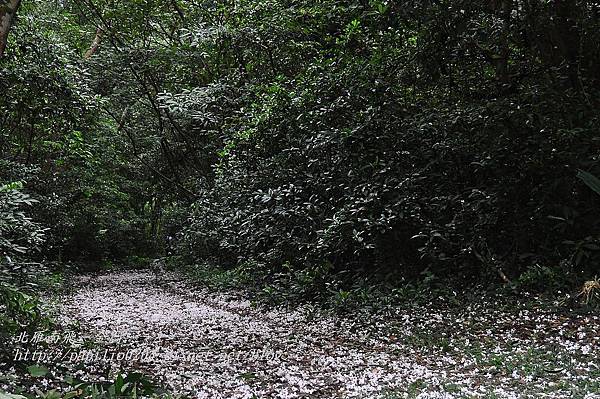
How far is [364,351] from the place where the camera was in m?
4.52

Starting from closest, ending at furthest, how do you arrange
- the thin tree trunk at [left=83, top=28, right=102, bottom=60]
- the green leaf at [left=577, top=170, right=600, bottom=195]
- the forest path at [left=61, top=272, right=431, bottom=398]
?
the forest path at [left=61, top=272, right=431, bottom=398]
the green leaf at [left=577, top=170, right=600, bottom=195]
the thin tree trunk at [left=83, top=28, right=102, bottom=60]

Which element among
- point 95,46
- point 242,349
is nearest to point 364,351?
point 242,349

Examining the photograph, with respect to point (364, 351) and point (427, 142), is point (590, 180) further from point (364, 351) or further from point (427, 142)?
point (427, 142)

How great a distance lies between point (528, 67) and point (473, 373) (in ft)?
14.5

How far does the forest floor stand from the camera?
3307mm

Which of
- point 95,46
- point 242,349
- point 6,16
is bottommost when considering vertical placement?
point 242,349

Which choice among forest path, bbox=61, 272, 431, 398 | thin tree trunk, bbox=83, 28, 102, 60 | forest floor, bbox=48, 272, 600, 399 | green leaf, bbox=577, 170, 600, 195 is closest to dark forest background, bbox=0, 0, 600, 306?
green leaf, bbox=577, 170, 600, 195

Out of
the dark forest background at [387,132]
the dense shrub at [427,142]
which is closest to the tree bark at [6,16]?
the dark forest background at [387,132]

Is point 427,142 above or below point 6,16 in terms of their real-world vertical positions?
above

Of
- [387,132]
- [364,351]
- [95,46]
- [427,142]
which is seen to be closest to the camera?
[364,351]

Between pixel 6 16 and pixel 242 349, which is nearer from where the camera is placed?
pixel 6 16

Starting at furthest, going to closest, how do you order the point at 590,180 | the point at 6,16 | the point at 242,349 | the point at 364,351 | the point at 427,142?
1. the point at 427,142
2. the point at 242,349
3. the point at 364,351
4. the point at 590,180
5. the point at 6,16

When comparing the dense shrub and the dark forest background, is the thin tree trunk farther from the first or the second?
the dense shrub

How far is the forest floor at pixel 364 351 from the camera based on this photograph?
331 centimetres
